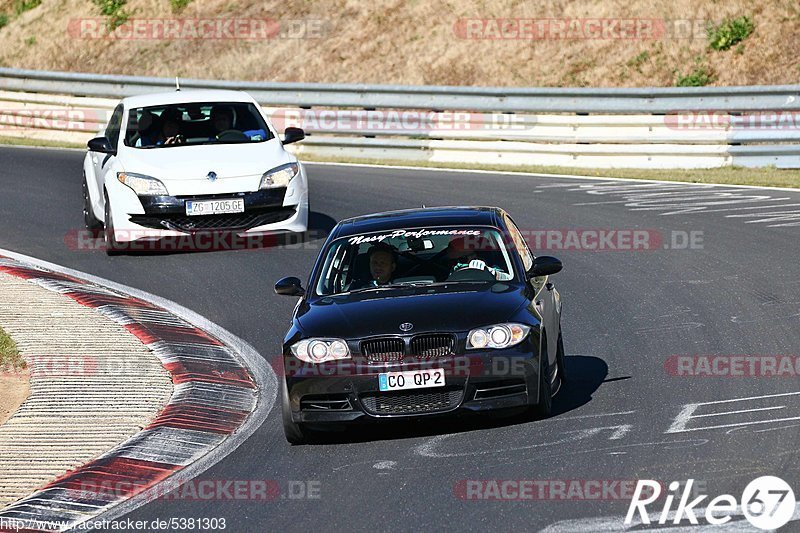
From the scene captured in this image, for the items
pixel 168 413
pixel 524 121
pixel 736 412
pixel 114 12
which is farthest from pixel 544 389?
pixel 114 12

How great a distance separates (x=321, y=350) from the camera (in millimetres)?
8727

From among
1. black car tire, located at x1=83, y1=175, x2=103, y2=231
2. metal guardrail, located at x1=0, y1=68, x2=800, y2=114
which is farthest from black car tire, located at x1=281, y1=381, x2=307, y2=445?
metal guardrail, located at x1=0, y1=68, x2=800, y2=114

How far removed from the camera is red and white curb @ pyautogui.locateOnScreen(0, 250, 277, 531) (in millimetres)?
7770

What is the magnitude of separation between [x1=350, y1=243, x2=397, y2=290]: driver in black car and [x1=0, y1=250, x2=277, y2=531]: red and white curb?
3.64 feet

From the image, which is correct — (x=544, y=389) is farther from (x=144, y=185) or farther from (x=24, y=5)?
(x=24, y=5)

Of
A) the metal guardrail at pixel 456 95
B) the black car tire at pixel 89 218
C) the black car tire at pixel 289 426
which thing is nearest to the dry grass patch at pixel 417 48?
the metal guardrail at pixel 456 95

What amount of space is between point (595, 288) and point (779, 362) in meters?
3.58

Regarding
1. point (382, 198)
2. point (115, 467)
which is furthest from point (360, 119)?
point (115, 467)

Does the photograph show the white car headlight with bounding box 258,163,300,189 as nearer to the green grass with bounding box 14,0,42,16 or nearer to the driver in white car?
the driver in white car

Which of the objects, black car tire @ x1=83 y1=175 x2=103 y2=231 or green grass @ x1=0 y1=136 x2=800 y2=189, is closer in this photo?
black car tire @ x1=83 y1=175 x2=103 y2=231

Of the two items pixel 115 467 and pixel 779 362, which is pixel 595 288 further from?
pixel 115 467

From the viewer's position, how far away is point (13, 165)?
2356 centimetres

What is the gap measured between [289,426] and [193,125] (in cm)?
864

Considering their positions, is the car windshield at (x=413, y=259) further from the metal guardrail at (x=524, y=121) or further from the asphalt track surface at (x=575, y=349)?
Result: the metal guardrail at (x=524, y=121)
